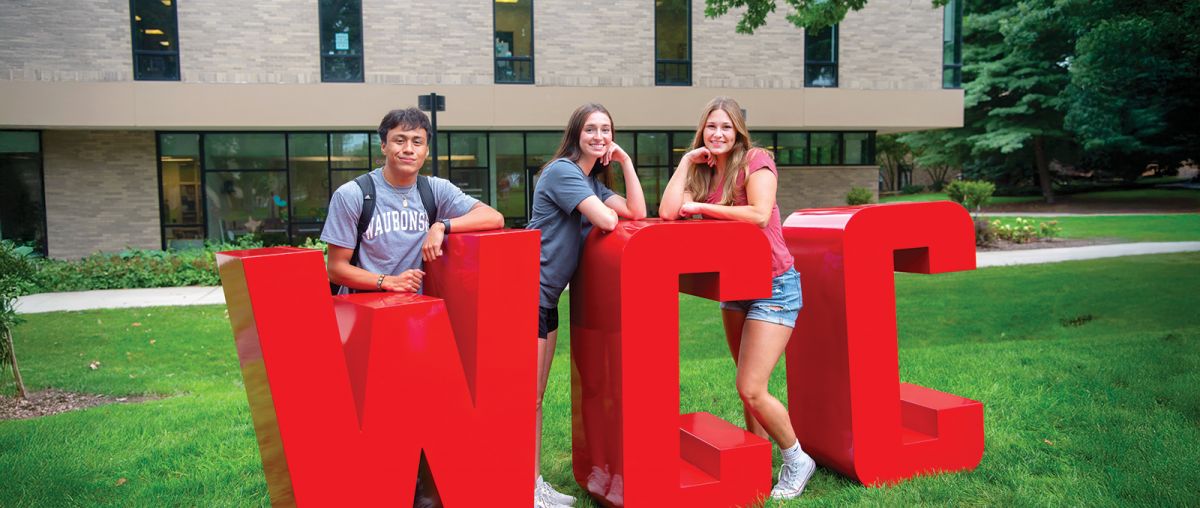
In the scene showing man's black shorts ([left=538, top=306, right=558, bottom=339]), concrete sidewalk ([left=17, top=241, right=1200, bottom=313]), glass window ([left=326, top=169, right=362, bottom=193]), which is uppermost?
glass window ([left=326, top=169, right=362, bottom=193])

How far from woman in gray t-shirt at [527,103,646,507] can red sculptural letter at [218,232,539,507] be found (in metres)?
0.36

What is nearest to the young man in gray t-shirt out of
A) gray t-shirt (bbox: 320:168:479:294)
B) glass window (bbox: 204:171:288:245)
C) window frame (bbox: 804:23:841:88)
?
gray t-shirt (bbox: 320:168:479:294)

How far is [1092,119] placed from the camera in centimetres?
3075

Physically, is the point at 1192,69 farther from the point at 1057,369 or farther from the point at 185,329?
the point at 185,329

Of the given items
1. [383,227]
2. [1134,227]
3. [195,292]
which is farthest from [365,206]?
[1134,227]

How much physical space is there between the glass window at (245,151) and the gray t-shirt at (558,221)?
58.5 ft

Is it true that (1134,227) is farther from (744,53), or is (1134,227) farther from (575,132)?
(575,132)

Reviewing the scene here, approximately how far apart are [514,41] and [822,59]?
777cm

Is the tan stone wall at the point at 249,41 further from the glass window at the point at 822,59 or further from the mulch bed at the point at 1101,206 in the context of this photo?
the mulch bed at the point at 1101,206

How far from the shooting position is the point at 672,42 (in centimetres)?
2094

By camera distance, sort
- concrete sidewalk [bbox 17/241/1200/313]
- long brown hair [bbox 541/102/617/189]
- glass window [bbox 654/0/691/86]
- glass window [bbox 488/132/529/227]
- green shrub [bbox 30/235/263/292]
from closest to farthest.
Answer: long brown hair [bbox 541/102/617/189] < concrete sidewalk [bbox 17/241/1200/313] < green shrub [bbox 30/235/263/292] < glass window [bbox 654/0/691/86] < glass window [bbox 488/132/529/227]

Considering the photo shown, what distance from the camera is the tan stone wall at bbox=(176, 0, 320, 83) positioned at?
18516mm

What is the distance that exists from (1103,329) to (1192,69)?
90.9ft

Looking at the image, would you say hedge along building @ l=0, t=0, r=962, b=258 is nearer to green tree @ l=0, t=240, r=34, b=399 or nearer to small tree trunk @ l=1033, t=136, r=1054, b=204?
green tree @ l=0, t=240, r=34, b=399
